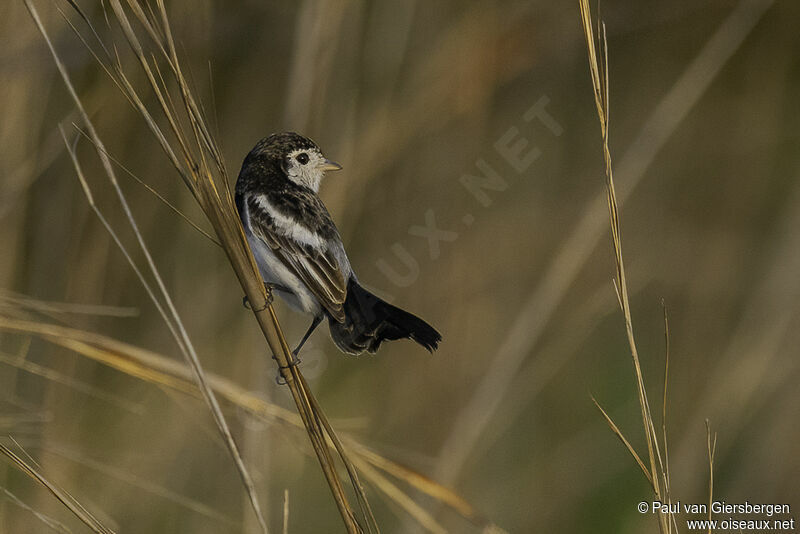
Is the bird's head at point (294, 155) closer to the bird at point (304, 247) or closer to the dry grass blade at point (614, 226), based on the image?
the bird at point (304, 247)

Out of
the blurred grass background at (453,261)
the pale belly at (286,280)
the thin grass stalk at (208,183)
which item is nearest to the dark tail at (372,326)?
the pale belly at (286,280)

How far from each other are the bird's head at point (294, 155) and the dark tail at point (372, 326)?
48 centimetres

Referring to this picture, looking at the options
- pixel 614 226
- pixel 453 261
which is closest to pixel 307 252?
pixel 614 226

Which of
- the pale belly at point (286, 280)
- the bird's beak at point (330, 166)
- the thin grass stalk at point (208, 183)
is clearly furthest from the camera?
the bird's beak at point (330, 166)

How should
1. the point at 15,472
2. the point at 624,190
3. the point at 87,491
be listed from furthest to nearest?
the point at 87,491 < the point at 15,472 < the point at 624,190

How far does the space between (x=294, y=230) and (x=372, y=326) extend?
380mm

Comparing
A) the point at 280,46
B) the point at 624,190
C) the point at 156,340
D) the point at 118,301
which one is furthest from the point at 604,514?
the point at 280,46

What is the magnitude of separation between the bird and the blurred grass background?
0.37 feet

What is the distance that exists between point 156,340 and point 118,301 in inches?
10.0

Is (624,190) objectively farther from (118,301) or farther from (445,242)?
(118,301)

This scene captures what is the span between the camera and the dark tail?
1.73 metres

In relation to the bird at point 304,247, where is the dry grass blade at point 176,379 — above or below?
below

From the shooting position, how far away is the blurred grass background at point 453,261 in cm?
264

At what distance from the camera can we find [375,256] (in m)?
3.87
